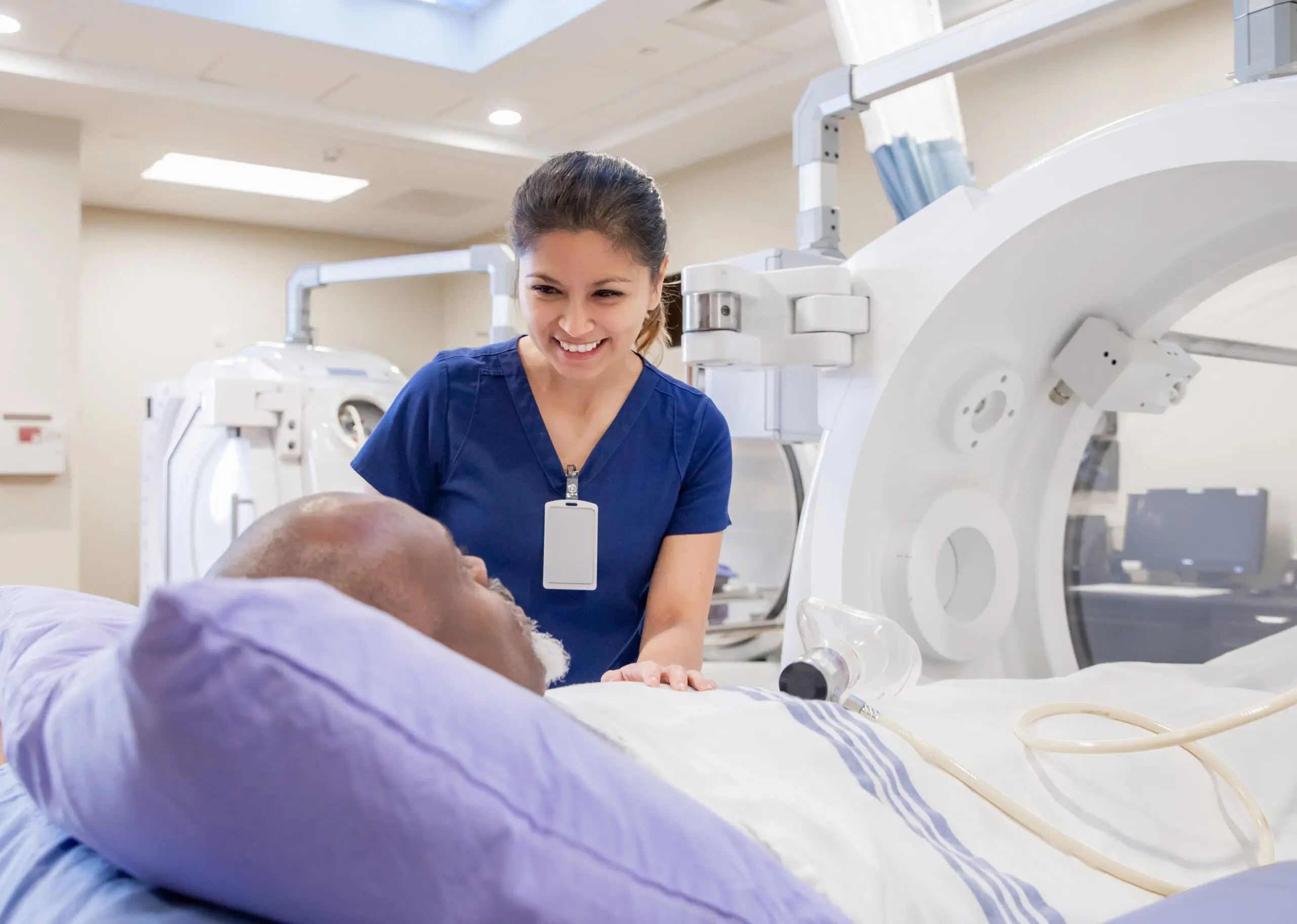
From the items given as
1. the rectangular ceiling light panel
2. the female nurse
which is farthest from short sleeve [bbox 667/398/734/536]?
the rectangular ceiling light panel

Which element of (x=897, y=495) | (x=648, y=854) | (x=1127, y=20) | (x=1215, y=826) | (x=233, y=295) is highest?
(x=1127, y=20)

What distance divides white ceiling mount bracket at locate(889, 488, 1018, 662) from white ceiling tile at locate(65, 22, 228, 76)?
3488 millimetres

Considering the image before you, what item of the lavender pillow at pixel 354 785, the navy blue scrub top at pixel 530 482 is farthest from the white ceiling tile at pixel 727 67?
the lavender pillow at pixel 354 785

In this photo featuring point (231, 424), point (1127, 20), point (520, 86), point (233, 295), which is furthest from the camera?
point (233, 295)

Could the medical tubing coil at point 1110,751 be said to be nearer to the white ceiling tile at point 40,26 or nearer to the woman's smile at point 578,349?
the woman's smile at point 578,349

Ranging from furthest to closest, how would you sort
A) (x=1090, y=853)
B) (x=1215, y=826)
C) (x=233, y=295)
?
(x=233, y=295) → (x=1215, y=826) → (x=1090, y=853)

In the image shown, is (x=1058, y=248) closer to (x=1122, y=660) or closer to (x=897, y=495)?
(x=897, y=495)

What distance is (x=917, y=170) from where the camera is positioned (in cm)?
164

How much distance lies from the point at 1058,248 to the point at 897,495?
329 millimetres

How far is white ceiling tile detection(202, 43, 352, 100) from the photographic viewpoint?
3992mm

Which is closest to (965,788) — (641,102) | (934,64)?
(934,64)

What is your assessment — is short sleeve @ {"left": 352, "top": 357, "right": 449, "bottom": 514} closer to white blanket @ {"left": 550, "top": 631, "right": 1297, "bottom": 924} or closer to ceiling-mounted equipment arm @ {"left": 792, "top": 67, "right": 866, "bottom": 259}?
white blanket @ {"left": 550, "top": 631, "right": 1297, "bottom": 924}

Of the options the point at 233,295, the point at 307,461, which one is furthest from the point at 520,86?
the point at 233,295

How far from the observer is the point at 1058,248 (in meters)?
1.14
